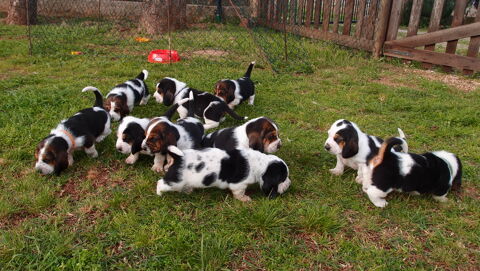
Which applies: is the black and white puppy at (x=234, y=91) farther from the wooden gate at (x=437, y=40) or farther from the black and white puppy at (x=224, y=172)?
the wooden gate at (x=437, y=40)

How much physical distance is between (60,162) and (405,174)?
3700 mm

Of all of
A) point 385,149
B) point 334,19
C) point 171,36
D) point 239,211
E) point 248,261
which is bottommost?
point 248,261

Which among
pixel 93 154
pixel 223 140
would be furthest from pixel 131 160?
pixel 223 140

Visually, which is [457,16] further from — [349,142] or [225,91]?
[349,142]

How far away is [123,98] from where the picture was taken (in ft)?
18.5

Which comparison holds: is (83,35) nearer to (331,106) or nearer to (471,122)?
(331,106)

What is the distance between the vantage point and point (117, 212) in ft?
11.8

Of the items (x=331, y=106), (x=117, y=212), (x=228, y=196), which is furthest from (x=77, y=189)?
(x=331, y=106)

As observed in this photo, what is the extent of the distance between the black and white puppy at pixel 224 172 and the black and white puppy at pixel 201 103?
5.47 ft

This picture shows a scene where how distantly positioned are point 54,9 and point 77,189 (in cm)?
1458

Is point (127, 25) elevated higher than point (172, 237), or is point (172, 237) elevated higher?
point (127, 25)

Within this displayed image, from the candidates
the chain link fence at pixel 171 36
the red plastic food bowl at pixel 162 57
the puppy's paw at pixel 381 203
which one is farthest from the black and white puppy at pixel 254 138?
the red plastic food bowl at pixel 162 57

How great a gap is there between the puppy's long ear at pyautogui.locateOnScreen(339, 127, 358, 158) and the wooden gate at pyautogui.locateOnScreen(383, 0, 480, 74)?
6.66m

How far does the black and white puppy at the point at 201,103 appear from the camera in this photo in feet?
18.3
